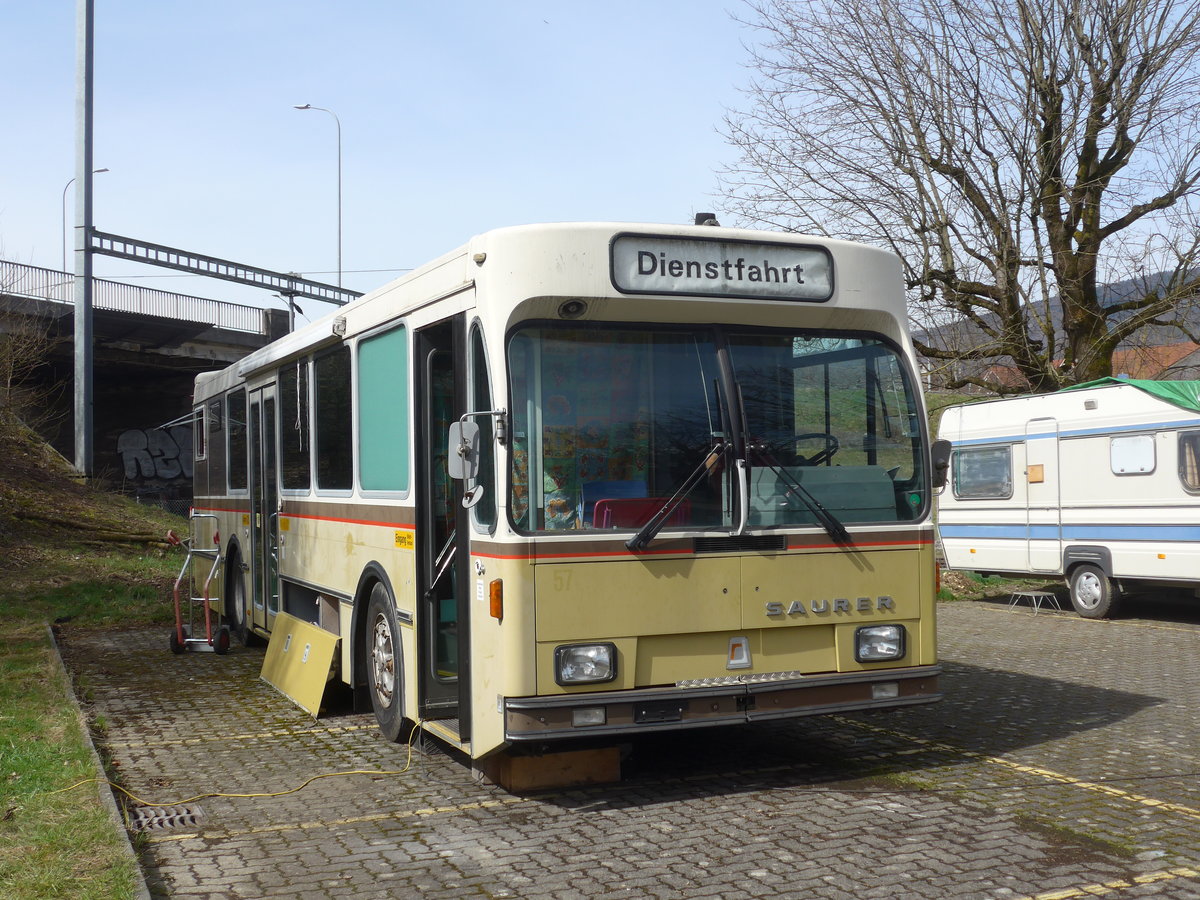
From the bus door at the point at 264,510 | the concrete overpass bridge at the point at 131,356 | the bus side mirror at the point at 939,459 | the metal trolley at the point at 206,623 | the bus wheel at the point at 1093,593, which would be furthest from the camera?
the concrete overpass bridge at the point at 131,356

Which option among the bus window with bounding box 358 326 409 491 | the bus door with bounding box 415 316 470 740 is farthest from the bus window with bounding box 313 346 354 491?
the bus door with bounding box 415 316 470 740

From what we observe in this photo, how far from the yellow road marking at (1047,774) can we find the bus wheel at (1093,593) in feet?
27.6

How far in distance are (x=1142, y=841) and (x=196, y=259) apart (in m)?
33.4

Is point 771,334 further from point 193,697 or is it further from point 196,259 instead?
point 196,259

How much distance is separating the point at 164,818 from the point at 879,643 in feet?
12.9

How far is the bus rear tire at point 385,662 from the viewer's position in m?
8.00

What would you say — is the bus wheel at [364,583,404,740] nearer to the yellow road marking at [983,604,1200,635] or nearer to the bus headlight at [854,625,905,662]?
the bus headlight at [854,625,905,662]

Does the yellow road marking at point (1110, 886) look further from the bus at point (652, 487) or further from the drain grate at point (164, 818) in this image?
the drain grate at point (164, 818)

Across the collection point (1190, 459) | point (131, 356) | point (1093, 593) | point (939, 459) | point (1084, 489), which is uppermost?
point (131, 356)

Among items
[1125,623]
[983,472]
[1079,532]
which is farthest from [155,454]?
[1125,623]

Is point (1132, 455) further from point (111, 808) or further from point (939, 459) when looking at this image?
point (111, 808)

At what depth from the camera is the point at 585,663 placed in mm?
6441

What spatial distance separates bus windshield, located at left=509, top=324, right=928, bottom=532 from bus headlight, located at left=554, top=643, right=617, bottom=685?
617mm

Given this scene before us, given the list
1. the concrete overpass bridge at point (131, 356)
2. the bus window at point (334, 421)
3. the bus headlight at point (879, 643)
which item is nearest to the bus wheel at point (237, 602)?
the bus window at point (334, 421)
